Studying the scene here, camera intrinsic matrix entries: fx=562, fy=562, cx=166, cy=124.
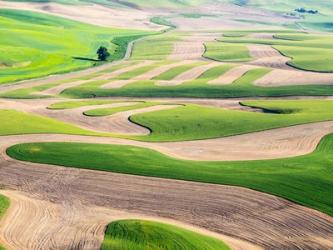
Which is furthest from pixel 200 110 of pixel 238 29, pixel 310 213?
pixel 238 29

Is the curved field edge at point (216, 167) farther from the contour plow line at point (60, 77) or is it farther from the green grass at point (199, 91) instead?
the contour plow line at point (60, 77)

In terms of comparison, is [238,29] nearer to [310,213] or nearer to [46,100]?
[46,100]

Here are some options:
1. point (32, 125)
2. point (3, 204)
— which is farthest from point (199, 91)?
point (3, 204)

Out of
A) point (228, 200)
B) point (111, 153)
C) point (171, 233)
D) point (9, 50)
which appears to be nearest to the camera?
point (171, 233)

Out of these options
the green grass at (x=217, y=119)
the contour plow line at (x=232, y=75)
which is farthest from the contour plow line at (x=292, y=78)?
the green grass at (x=217, y=119)

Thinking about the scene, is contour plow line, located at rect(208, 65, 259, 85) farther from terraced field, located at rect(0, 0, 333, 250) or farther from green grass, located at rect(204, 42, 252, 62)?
green grass, located at rect(204, 42, 252, 62)
